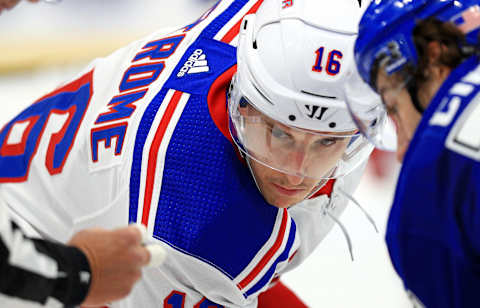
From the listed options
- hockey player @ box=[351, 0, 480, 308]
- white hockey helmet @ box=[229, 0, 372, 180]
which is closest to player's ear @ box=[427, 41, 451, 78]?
hockey player @ box=[351, 0, 480, 308]

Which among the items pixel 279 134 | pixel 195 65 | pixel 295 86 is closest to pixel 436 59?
pixel 295 86

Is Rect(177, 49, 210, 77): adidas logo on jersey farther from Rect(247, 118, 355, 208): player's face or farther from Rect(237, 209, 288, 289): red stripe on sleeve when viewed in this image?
Rect(237, 209, 288, 289): red stripe on sleeve

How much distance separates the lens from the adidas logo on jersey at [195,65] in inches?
70.9

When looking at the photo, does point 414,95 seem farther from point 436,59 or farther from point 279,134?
point 279,134

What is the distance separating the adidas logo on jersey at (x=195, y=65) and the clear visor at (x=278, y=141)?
151 millimetres

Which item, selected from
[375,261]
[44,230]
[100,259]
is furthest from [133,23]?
[100,259]

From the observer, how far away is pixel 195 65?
1819 millimetres

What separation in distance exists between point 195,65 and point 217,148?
0.82 feet

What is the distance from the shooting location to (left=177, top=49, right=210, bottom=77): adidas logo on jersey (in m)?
1.80

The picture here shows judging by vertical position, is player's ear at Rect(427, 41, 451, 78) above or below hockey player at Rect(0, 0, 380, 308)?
above

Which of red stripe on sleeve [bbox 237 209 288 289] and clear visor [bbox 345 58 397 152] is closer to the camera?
clear visor [bbox 345 58 397 152]

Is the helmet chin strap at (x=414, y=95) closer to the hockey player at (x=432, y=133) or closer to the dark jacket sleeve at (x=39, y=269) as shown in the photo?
the hockey player at (x=432, y=133)

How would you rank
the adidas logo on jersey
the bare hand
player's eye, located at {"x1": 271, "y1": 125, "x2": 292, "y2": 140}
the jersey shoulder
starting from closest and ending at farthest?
the jersey shoulder, the bare hand, player's eye, located at {"x1": 271, "y1": 125, "x2": 292, "y2": 140}, the adidas logo on jersey

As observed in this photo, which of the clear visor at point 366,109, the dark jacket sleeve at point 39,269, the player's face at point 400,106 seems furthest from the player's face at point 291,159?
the dark jacket sleeve at point 39,269
